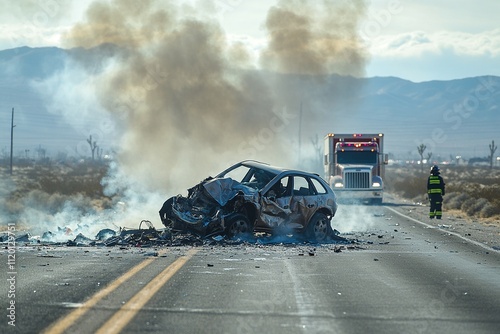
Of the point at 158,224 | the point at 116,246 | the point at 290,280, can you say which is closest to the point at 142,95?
the point at 158,224

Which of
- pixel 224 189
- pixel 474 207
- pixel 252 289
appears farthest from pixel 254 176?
pixel 474 207

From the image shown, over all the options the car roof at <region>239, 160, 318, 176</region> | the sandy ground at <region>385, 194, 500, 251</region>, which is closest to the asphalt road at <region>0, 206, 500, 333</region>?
the car roof at <region>239, 160, 318, 176</region>

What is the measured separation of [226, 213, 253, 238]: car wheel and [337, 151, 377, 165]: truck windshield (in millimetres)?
22120

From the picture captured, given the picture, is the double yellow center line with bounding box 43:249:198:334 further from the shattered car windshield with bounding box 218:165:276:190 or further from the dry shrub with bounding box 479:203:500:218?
the dry shrub with bounding box 479:203:500:218

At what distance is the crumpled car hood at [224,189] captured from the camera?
60.0ft

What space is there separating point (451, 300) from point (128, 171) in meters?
37.3

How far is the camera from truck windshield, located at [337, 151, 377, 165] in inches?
1569

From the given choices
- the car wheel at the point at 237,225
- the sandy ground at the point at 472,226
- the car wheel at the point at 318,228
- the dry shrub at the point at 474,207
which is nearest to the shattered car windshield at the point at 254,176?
the car wheel at the point at 237,225

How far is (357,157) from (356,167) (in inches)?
31.7

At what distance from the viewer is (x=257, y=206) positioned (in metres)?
18.2

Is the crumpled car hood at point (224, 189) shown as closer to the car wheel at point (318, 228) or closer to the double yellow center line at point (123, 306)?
the car wheel at point (318, 228)

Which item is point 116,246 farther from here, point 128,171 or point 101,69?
point 101,69

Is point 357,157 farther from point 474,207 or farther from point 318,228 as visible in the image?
point 318,228

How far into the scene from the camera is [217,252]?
1650 cm
